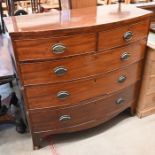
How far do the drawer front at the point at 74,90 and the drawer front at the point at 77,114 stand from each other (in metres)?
0.06

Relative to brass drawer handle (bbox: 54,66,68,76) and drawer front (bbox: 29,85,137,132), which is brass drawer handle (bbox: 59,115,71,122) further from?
brass drawer handle (bbox: 54,66,68,76)

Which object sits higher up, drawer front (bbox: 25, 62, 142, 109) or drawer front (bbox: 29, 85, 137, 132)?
drawer front (bbox: 25, 62, 142, 109)

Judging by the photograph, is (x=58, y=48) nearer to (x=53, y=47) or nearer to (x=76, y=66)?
(x=53, y=47)

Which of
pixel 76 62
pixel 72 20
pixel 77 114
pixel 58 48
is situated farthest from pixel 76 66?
pixel 77 114

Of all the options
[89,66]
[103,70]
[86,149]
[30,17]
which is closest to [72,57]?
[89,66]

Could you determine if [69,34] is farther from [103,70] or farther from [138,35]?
[138,35]

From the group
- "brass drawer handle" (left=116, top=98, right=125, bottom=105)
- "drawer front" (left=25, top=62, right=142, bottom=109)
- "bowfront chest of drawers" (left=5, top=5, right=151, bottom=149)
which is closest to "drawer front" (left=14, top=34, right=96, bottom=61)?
"bowfront chest of drawers" (left=5, top=5, right=151, bottom=149)

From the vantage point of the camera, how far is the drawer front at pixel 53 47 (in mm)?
1143

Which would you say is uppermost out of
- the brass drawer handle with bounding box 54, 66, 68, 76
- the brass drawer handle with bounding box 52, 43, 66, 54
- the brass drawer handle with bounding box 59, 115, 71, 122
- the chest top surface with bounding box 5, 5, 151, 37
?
the chest top surface with bounding box 5, 5, 151, 37

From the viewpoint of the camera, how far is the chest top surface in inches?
45.5

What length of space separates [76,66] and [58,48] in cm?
19

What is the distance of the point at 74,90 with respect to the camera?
1.40 m

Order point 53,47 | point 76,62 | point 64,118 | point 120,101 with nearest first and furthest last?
point 53,47 → point 76,62 → point 64,118 → point 120,101

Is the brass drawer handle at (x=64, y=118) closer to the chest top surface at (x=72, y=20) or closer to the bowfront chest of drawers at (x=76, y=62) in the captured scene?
the bowfront chest of drawers at (x=76, y=62)
